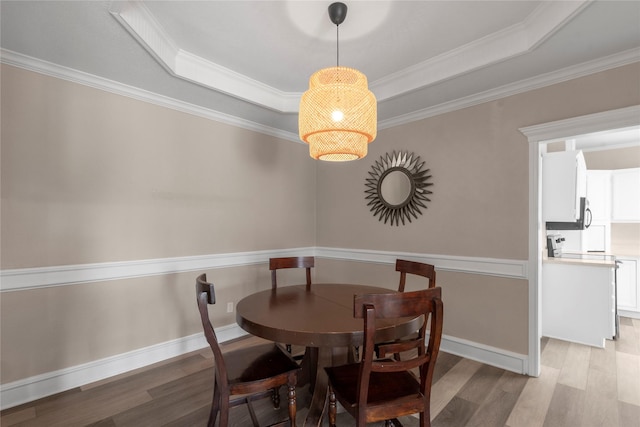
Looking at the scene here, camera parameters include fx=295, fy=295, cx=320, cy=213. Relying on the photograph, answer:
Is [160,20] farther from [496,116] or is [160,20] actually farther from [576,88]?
[576,88]

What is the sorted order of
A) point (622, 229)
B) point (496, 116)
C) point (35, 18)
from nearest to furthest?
1. point (35, 18)
2. point (496, 116)
3. point (622, 229)

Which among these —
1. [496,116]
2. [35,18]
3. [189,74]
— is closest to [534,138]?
[496,116]

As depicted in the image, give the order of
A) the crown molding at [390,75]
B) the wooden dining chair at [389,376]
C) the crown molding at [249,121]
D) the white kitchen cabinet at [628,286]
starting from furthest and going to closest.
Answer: the white kitchen cabinet at [628,286] → the crown molding at [249,121] → the crown molding at [390,75] → the wooden dining chair at [389,376]

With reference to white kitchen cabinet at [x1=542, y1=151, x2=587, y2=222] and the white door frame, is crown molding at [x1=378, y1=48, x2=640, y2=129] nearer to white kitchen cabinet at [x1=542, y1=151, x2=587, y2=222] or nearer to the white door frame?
the white door frame

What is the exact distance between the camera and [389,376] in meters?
1.54

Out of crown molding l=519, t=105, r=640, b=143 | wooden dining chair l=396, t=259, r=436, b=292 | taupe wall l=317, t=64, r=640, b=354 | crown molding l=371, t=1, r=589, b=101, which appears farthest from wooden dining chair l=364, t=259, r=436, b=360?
crown molding l=371, t=1, r=589, b=101

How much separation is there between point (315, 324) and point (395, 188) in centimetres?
222

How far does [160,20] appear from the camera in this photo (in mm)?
2021

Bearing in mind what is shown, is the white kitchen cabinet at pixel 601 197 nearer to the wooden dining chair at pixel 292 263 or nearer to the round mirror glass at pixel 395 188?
the round mirror glass at pixel 395 188

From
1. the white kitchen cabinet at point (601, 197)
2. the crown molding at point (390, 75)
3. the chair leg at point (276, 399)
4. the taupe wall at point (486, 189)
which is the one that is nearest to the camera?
the crown molding at point (390, 75)

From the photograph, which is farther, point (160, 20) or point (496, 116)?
point (496, 116)

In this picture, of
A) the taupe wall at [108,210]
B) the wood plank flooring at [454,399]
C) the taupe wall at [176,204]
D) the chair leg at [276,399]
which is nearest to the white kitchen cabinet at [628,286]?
the wood plank flooring at [454,399]

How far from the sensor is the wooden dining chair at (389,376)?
125cm

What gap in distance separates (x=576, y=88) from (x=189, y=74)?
3095 mm
